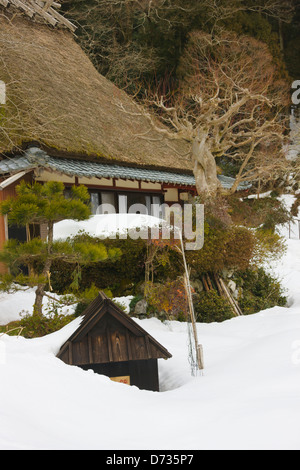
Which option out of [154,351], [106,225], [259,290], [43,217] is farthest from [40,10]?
[154,351]

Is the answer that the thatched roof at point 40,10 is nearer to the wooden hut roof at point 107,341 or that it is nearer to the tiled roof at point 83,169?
the tiled roof at point 83,169

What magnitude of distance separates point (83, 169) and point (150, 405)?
727cm

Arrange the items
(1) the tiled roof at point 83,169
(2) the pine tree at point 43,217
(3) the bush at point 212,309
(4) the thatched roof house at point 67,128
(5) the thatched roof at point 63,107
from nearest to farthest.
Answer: (2) the pine tree at point 43,217 → (3) the bush at point 212,309 → (1) the tiled roof at point 83,169 → (4) the thatched roof house at point 67,128 → (5) the thatched roof at point 63,107

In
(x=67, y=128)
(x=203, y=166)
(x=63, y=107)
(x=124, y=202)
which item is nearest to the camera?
(x=67, y=128)

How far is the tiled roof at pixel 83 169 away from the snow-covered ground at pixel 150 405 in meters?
4.81

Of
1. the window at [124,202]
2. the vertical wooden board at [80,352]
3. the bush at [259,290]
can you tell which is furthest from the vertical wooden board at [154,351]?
the window at [124,202]

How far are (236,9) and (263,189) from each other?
7.78m

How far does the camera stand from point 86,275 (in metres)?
8.34

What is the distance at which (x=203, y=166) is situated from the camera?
37.1ft

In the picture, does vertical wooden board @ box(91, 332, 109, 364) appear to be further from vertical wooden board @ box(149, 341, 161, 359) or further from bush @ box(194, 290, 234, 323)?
bush @ box(194, 290, 234, 323)

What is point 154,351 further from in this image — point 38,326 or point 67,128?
point 67,128

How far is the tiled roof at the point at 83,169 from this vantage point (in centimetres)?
882

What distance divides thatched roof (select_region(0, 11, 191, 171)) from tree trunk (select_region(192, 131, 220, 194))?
0.96 metres

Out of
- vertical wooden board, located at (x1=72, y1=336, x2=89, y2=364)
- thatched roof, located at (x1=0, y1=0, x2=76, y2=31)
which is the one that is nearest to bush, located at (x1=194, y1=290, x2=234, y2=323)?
vertical wooden board, located at (x1=72, y1=336, x2=89, y2=364)
